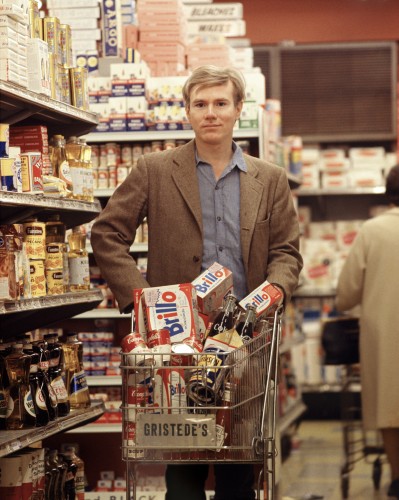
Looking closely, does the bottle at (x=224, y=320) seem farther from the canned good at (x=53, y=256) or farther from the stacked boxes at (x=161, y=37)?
the stacked boxes at (x=161, y=37)

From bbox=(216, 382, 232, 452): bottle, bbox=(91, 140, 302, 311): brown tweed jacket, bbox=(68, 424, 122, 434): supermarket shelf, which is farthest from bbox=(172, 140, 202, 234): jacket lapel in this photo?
bbox=(68, 424, 122, 434): supermarket shelf

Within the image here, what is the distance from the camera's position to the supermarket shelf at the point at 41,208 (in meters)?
3.62

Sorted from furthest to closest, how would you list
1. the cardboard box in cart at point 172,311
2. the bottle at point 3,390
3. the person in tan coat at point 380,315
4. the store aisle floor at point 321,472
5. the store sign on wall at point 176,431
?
the store aisle floor at point 321,472, the person in tan coat at point 380,315, the bottle at point 3,390, the cardboard box in cart at point 172,311, the store sign on wall at point 176,431

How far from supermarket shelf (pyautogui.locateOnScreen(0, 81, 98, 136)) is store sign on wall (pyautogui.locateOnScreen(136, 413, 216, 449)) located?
121cm

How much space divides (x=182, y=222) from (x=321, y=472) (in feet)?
11.6

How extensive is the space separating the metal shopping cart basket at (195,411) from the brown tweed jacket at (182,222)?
0.76m

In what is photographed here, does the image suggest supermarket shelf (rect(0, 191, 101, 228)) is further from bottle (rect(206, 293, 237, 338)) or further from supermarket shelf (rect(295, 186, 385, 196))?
supermarket shelf (rect(295, 186, 385, 196))

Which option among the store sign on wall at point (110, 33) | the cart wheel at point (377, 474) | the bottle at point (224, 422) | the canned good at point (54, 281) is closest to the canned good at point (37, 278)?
the canned good at point (54, 281)

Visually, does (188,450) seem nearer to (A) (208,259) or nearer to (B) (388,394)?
(A) (208,259)

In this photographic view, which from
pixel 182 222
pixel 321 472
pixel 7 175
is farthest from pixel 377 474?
pixel 7 175

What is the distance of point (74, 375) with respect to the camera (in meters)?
4.29

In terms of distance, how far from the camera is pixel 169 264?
3.95 meters

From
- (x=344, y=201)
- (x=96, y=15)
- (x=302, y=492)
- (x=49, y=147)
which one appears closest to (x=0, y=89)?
(x=49, y=147)

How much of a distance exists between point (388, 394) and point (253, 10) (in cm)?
553
